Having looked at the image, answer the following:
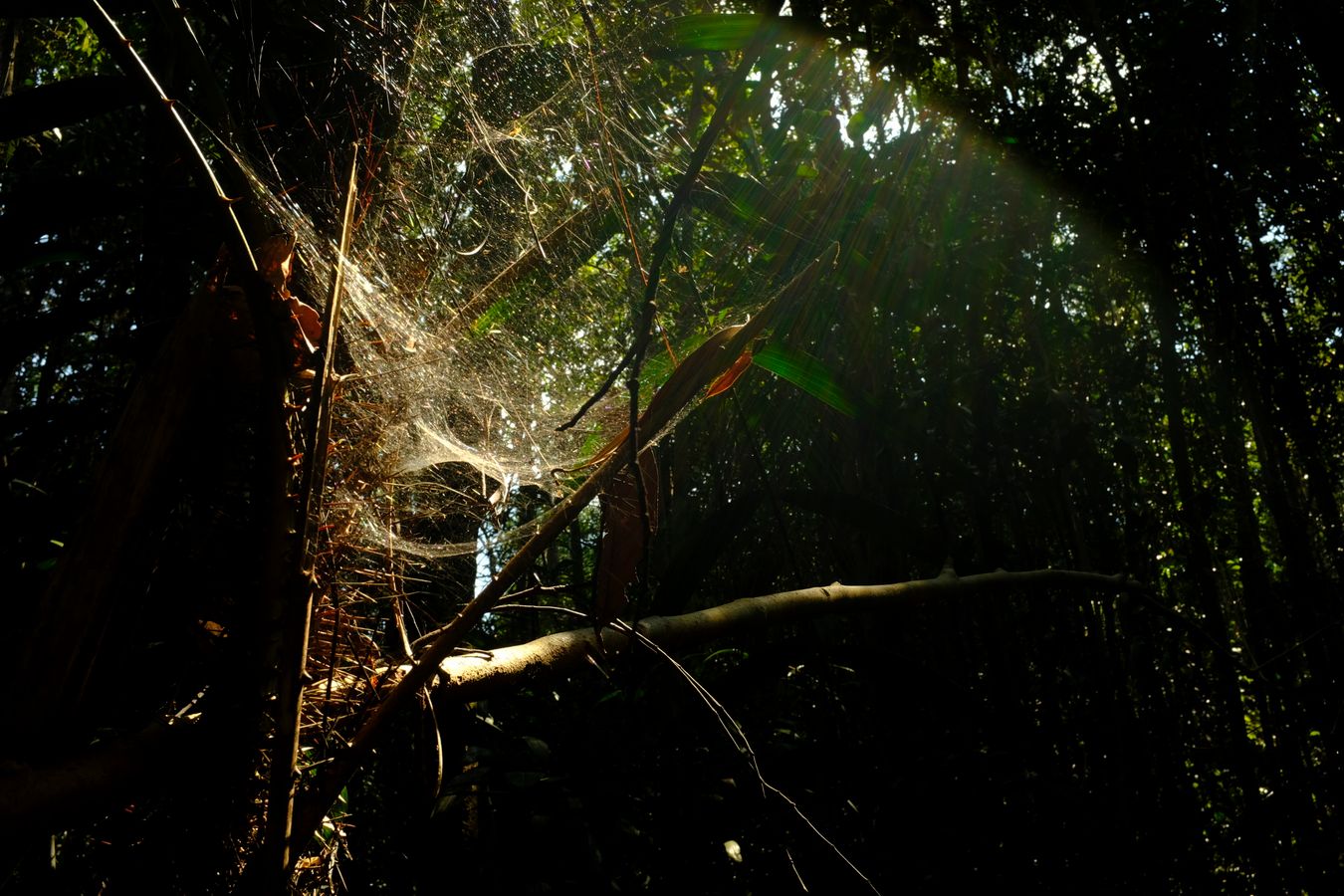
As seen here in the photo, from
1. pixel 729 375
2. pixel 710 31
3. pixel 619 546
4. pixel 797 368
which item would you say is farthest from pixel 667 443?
pixel 729 375

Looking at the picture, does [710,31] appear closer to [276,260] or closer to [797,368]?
[797,368]

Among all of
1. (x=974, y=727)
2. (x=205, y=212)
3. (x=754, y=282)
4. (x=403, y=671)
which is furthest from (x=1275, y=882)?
(x=205, y=212)

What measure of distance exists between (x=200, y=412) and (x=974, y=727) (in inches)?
68.6

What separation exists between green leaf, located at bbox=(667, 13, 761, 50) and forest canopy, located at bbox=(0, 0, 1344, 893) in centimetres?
1

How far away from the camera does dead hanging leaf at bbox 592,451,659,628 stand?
0.96 meters

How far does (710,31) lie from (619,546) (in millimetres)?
1142

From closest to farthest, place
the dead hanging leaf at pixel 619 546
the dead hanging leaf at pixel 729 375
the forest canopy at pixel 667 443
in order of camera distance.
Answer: the forest canopy at pixel 667 443
the dead hanging leaf at pixel 729 375
the dead hanging leaf at pixel 619 546

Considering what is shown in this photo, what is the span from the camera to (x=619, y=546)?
1.01 m

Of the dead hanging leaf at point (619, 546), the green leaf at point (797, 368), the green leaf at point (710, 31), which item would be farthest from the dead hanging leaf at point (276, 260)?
the green leaf at point (710, 31)

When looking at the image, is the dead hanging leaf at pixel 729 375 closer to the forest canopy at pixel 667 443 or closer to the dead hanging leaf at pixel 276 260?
the forest canopy at pixel 667 443

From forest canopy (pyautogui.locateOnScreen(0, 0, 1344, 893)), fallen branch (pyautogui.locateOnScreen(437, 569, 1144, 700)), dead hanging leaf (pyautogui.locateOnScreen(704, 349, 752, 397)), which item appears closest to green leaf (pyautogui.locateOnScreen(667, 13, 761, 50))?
forest canopy (pyautogui.locateOnScreen(0, 0, 1344, 893))

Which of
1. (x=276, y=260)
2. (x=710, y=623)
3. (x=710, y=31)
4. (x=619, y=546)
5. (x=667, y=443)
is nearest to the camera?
(x=276, y=260)

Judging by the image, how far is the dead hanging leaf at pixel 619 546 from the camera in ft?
3.14

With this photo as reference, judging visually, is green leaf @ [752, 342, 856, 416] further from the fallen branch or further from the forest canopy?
the fallen branch
